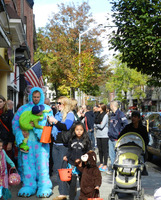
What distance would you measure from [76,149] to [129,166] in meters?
1.08

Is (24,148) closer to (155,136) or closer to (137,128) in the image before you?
(137,128)

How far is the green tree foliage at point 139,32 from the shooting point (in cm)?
1001

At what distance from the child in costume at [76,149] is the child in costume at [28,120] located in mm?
975

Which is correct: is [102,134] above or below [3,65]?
below

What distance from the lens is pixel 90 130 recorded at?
44.2 feet

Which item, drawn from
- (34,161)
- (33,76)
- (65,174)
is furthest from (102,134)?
(65,174)

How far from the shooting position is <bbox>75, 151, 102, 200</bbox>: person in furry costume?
19.1 feet

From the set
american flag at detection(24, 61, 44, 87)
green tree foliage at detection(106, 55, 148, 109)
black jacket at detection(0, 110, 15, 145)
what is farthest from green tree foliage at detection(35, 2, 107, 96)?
green tree foliage at detection(106, 55, 148, 109)

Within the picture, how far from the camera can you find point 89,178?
5883 millimetres

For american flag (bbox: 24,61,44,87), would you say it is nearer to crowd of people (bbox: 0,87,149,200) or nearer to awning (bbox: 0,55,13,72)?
awning (bbox: 0,55,13,72)

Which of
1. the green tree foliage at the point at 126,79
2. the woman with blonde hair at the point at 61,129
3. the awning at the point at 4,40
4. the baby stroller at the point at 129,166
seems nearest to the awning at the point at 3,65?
the awning at the point at 4,40

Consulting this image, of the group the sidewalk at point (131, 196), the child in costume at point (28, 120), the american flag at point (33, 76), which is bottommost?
the sidewalk at point (131, 196)

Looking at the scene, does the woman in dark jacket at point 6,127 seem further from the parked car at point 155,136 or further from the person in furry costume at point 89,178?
the parked car at point 155,136

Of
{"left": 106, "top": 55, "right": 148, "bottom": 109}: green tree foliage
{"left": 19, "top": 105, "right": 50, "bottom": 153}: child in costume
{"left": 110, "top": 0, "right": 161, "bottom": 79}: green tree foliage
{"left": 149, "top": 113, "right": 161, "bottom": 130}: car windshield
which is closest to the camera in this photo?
{"left": 19, "top": 105, "right": 50, "bottom": 153}: child in costume
